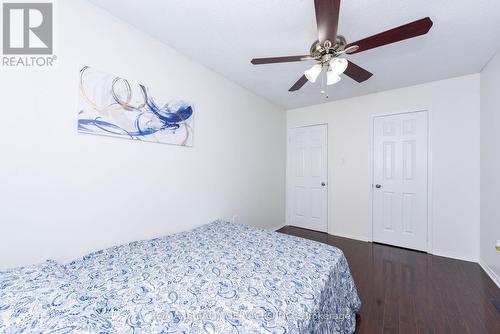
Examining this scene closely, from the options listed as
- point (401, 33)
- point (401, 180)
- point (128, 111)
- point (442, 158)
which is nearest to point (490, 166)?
point (442, 158)

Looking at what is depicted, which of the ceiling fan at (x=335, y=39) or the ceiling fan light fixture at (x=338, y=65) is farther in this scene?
the ceiling fan light fixture at (x=338, y=65)

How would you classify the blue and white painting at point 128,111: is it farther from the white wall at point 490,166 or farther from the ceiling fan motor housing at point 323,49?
the white wall at point 490,166

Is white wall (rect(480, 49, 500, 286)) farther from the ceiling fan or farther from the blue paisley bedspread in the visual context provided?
the blue paisley bedspread

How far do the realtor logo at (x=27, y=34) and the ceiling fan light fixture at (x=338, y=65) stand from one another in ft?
6.33

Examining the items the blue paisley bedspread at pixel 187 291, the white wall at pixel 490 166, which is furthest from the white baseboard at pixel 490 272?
the blue paisley bedspread at pixel 187 291

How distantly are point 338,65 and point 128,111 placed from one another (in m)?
1.70

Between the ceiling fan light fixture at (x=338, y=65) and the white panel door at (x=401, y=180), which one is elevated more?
the ceiling fan light fixture at (x=338, y=65)

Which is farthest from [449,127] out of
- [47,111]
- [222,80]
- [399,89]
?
[47,111]

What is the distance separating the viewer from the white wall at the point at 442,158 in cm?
248

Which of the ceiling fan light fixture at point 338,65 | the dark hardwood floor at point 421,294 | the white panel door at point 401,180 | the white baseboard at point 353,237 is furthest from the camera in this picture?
the white baseboard at point 353,237

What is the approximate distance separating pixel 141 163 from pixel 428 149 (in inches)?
140

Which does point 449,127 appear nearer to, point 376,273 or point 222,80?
point 376,273

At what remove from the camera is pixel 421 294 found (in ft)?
6.08

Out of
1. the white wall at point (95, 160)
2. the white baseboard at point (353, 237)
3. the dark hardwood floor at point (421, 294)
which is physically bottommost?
the dark hardwood floor at point (421, 294)
